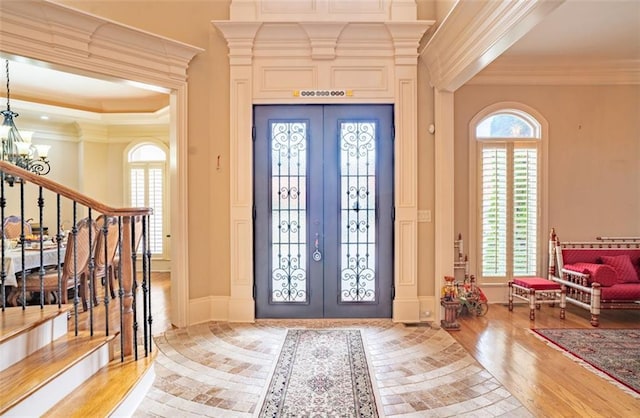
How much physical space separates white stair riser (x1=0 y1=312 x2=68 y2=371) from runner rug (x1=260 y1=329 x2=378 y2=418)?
1.52m

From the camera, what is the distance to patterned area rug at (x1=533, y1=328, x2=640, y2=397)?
2.90 meters

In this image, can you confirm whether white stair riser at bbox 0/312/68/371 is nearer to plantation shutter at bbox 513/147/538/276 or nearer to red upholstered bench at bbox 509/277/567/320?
red upholstered bench at bbox 509/277/567/320

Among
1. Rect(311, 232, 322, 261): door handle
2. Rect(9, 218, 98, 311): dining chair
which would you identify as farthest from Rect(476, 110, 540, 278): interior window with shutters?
Rect(9, 218, 98, 311): dining chair

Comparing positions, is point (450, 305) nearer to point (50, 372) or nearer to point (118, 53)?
point (50, 372)

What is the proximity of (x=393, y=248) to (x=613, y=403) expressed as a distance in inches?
89.7

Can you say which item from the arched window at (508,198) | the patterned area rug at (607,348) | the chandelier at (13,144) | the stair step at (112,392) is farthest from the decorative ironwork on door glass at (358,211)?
the chandelier at (13,144)

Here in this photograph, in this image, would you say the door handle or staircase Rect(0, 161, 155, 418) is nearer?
staircase Rect(0, 161, 155, 418)

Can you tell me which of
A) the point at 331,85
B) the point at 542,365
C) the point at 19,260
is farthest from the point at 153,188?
the point at 542,365

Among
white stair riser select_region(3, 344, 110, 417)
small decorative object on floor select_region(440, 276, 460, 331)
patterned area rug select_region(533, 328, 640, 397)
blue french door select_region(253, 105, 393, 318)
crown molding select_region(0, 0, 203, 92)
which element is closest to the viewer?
white stair riser select_region(3, 344, 110, 417)

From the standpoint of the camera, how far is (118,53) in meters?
3.64

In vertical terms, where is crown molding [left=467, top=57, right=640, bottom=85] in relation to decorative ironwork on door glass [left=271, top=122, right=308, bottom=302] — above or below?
above

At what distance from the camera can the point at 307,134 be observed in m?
4.22

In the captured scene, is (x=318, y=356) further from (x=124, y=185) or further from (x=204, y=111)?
(x=124, y=185)

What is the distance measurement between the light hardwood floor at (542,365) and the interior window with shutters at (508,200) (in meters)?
0.68
